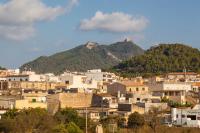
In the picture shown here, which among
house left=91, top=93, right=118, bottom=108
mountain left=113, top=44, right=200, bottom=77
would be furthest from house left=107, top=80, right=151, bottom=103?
mountain left=113, top=44, right=200, bottom=77

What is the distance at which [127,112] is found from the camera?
1480 inches

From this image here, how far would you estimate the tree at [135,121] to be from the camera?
3441cm

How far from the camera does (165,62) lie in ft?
267

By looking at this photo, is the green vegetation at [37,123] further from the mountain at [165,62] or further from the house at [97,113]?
the mountain at [165,62]

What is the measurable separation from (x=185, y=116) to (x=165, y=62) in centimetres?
4500

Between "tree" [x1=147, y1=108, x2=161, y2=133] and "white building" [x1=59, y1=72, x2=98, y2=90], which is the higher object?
"white building" [x1=59, y1=72, x2=98, y2=90]

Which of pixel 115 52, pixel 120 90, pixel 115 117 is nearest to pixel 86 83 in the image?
pixel 120 90

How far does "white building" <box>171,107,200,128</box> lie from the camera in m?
36.4

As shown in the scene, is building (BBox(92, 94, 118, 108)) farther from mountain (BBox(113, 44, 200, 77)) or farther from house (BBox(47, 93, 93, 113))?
mountain (BBox(113, 44, 200, 77))

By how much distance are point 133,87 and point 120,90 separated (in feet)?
4.10

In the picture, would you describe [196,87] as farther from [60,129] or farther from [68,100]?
[60,129]

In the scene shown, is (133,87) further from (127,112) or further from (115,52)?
(115,52)

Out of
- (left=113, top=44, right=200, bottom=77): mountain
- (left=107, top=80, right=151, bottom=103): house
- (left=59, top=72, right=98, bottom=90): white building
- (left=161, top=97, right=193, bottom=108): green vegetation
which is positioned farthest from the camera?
(left=113, top=44, right=200, bottom=77): mountain

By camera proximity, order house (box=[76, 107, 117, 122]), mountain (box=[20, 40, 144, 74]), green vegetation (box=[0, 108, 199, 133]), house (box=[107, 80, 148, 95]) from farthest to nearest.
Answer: mountain (box=[20, 40, 144, 74]), house (box=[107, 80, 148, 95]), house (box=[76, 107, 117, 122]), green vegetation (box=[0, 108, 199, 133])
